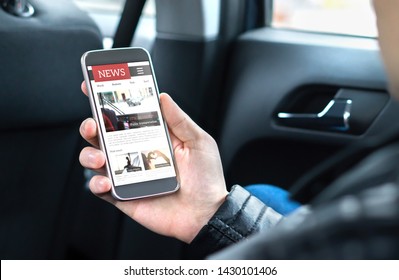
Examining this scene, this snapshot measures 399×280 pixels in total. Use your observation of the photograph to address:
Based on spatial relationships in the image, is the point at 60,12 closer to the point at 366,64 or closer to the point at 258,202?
the point at 258,202

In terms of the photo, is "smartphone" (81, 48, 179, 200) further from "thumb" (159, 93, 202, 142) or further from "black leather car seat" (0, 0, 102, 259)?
"black leather car seat" (0, 0, 102, 259)

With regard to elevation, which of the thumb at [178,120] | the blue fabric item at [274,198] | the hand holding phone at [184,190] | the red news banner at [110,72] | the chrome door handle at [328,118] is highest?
the red news banner at [110,72]

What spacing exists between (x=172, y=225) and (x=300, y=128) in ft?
2.17

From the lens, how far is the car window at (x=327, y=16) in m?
1.85

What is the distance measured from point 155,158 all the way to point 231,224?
171 mm

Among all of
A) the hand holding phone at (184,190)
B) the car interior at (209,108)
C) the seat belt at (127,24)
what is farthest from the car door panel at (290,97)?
the hand holding phone at (184,190)

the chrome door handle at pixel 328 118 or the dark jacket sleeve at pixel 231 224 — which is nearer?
the dark jacket sleeve at pixel 231 224

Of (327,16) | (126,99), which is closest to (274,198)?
(126,99)

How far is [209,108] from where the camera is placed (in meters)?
1.84

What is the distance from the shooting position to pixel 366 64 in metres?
1.73

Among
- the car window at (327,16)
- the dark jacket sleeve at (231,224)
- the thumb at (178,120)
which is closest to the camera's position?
the dark jacket sleeve at (231,224)

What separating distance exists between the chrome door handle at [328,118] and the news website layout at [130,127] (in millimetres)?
611

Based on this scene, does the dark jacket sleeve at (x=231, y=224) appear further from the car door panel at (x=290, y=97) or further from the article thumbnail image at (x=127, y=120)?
the car door panel at (x=290, y=97)

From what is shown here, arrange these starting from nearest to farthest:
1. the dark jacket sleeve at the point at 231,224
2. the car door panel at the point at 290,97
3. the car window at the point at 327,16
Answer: the dark jacket sleeve at the point at 231,224 → the car door panel at the point at 290,97 → the car window at the point at 327,16
